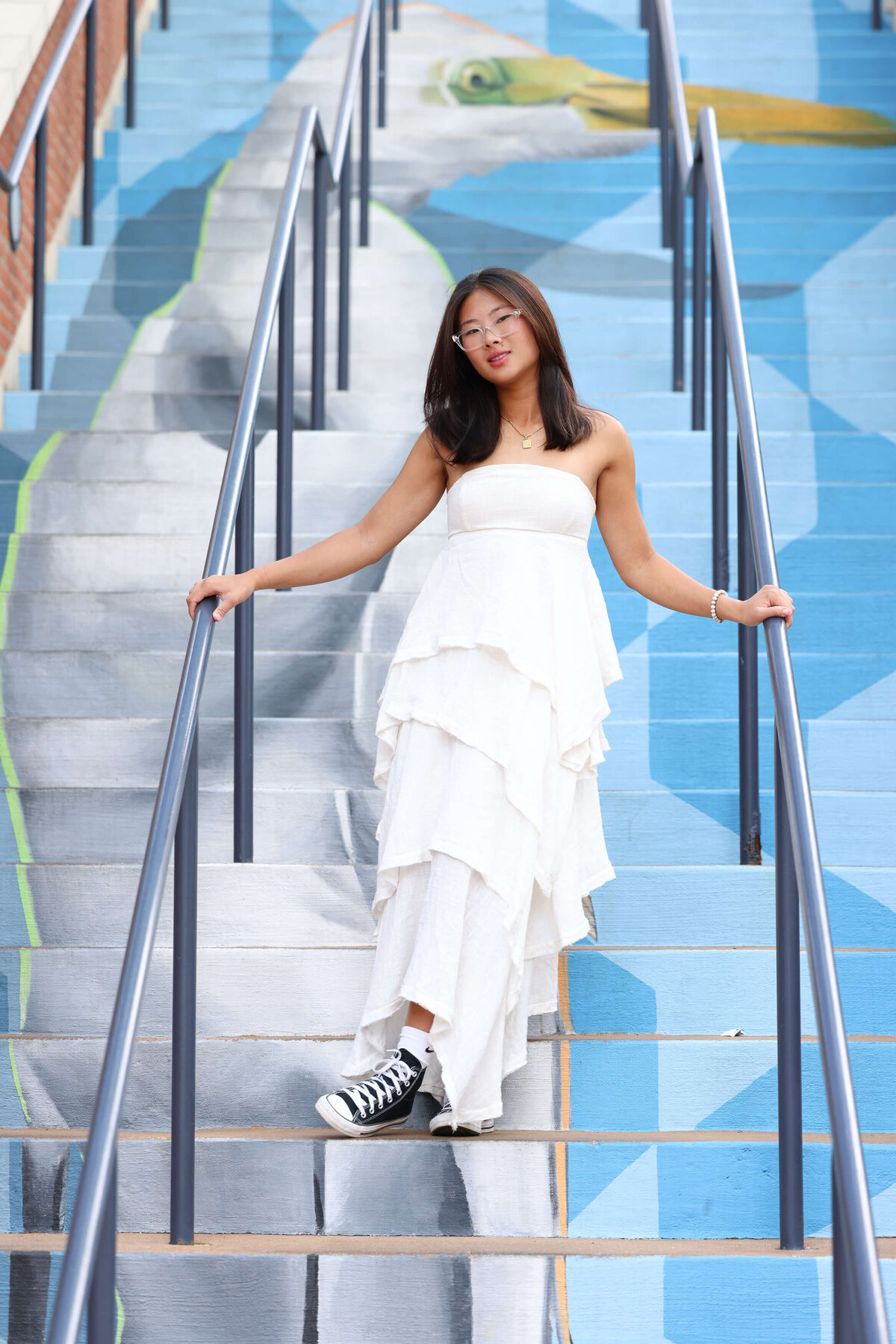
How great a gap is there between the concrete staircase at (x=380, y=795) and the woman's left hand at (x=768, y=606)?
651 millimetres

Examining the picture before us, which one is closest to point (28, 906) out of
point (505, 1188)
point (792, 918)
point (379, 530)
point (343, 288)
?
point (379, 530)

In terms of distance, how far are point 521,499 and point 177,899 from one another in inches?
33.3

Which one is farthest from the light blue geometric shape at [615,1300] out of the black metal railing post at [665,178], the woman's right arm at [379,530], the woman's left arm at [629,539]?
the black metal railing post at [665,178]

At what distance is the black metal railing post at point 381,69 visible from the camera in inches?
237

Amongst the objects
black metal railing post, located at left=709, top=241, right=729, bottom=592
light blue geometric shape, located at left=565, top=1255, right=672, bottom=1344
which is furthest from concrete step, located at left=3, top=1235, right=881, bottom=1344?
black metal railing post, located at left=709, top=241, right=729, bottom=592

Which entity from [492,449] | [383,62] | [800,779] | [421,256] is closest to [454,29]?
[383,62]

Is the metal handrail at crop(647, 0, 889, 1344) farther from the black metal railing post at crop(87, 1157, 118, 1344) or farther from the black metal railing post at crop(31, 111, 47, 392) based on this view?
the black metal railing post at crop(31, 111, 47, 392)

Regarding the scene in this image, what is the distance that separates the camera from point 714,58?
638cm

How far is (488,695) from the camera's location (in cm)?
235

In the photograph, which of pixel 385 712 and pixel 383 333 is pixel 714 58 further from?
pixel 385 712

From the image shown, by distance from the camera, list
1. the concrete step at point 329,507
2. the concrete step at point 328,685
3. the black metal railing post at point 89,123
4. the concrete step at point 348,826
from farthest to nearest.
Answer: the black metal railing post at point 89,123 < the concrete step at point 329,507 < the concrete step at point 328,685 < the concrete step at point 348,826

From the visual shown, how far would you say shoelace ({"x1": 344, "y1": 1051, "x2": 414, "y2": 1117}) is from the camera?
220 cm

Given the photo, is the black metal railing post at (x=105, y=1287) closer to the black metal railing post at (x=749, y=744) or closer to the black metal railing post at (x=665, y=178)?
the black metal railing post at (x=749, y=744)

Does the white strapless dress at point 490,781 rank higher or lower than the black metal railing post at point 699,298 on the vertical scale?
lower
